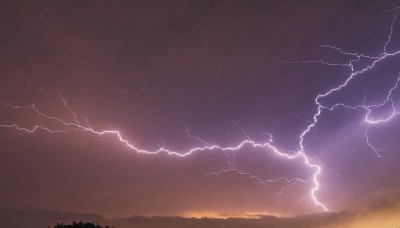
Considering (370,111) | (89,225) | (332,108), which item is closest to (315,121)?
(332,108)

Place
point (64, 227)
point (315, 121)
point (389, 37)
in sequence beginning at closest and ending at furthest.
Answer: point (64, 227)
point (389, 37)
point (315, 121)

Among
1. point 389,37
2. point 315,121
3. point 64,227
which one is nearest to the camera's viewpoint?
point 64,227

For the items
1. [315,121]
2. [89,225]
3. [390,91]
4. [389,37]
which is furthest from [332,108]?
[89,225]

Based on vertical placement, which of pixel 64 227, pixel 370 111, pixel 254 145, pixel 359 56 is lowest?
pixel 64 227

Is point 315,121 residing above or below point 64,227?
above

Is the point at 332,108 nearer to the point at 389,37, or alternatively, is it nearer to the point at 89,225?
the point at 389,37

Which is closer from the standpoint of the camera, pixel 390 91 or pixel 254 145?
pixel 390 91

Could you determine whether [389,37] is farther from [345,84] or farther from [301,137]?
[301,137]

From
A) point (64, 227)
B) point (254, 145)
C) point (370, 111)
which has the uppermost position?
point (370, 111)

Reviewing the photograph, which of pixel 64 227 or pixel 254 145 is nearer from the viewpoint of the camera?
pixel 64 227
